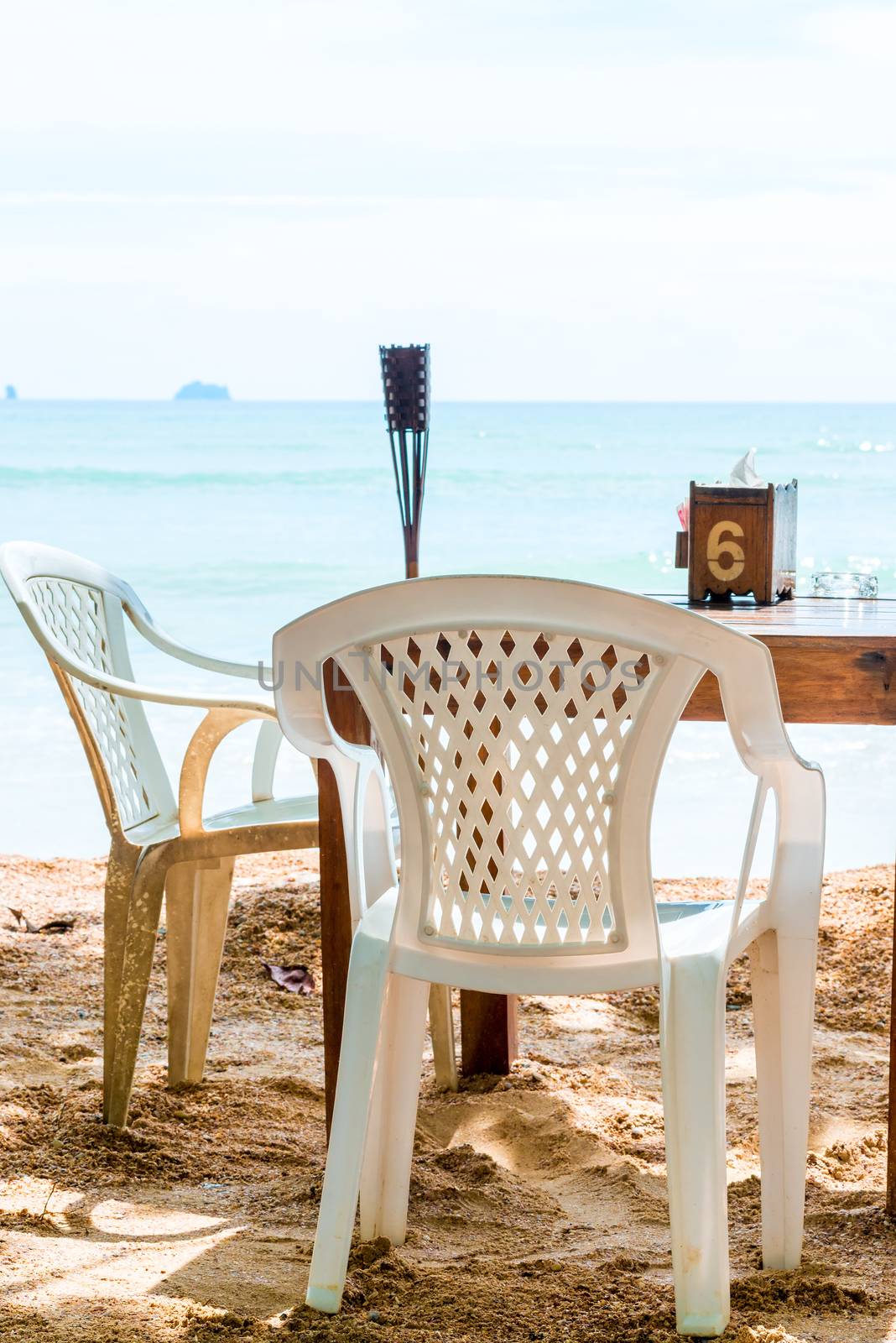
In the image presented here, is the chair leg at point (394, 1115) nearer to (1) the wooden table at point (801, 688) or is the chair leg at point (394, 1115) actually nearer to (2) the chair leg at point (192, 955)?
(1) the wooden table at point (801, 688)

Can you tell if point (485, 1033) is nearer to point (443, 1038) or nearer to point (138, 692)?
point (443, 1038)

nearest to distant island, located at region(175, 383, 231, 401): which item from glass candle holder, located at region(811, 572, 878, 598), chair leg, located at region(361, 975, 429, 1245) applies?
glass candle holder, located at region(811, 572, 878, 598)

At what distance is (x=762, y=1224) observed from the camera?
185 cm

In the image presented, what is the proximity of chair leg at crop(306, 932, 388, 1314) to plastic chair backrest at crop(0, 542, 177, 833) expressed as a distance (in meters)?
0.87

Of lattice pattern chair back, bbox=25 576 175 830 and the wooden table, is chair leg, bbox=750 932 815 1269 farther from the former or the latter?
lattice pattern chair back, bbox=25 576 175 830

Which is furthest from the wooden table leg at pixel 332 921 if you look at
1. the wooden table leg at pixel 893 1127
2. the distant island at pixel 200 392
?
the distant island at pixel 200 392

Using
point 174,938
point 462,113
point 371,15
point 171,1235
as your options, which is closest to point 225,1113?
point 174,938

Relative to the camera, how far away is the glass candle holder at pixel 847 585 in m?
2.58

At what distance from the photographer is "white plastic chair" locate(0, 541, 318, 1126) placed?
94.4 inches

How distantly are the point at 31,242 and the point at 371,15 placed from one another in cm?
1791

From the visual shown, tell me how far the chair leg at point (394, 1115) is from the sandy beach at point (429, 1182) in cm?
5

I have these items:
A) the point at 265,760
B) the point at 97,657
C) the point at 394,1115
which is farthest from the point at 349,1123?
the point at 97,657

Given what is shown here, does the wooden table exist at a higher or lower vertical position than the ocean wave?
lower

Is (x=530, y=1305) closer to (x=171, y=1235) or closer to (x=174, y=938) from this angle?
(x=171, y=1235)
